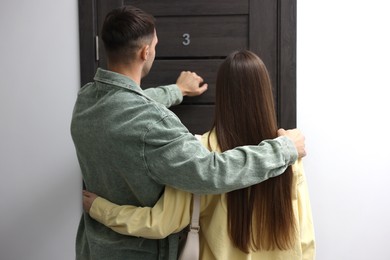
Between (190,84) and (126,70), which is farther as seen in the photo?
(190,84)

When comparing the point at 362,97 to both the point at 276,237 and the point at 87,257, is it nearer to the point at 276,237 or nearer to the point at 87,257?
the point at 276,237

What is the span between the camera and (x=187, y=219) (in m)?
1.17

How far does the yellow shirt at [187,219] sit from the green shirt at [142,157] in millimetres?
46

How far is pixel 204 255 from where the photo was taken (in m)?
1.23

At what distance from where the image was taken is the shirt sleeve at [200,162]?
1.08m

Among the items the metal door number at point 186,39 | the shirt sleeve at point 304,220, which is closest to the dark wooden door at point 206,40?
the metal door number at point 186,39

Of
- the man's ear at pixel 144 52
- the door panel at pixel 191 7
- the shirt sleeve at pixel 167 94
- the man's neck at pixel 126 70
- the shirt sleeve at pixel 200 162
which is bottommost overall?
→ the shirt sleeve at pixel 200 162

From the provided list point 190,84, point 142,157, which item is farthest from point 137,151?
point 190,84

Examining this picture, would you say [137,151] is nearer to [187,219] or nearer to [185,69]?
[187,219]

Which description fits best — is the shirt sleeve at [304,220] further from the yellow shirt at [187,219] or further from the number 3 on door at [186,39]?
the number 3 on door at [186,39]

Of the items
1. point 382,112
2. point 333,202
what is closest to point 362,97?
point 382,112

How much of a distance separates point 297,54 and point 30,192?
4.13ft

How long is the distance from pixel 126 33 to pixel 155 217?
0.50 metres

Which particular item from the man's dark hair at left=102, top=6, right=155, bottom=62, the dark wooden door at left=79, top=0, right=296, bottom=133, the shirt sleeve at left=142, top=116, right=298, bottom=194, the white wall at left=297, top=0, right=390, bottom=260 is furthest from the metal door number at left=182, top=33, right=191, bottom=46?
the shirt sleeve at left=142, top=116, right=298, bottom=194
